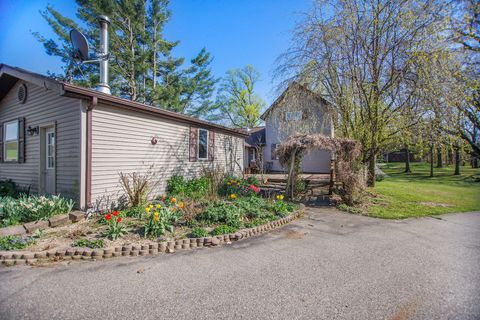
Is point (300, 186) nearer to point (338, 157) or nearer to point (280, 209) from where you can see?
point (338, 157)

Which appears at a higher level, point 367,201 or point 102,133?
point 102,133

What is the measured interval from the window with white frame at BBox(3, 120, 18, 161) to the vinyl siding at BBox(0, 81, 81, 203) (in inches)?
9.7

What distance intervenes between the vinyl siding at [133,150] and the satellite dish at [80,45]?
2.51m

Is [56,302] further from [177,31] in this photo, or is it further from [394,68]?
[177,31]

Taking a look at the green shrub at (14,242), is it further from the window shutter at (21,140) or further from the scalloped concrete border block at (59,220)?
the window shutter at (21,140)

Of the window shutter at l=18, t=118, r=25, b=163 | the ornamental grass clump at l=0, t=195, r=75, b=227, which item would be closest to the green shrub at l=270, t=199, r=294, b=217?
the ornamental grass clump at l=0, t=195, r=75, b=227

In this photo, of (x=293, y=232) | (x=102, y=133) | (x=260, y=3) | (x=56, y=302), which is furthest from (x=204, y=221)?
(x=260, y=3)

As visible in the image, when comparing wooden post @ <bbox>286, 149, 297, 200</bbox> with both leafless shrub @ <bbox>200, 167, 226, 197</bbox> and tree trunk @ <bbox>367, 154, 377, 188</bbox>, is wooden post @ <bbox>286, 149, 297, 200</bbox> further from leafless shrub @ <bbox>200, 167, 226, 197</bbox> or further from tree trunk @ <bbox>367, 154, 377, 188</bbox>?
tree trunk @ <bbox>367, 154, 377, 188</bbox>

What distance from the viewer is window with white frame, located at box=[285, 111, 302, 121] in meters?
10.6

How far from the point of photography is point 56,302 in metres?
2.53

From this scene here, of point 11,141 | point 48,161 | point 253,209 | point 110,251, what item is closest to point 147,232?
point 110,251

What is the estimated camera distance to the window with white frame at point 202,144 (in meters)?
9.87

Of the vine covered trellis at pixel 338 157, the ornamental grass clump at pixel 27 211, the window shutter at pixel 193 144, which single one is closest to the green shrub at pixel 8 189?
the ornamental grass clump at pixel 27 211

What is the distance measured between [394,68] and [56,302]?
1142cm
